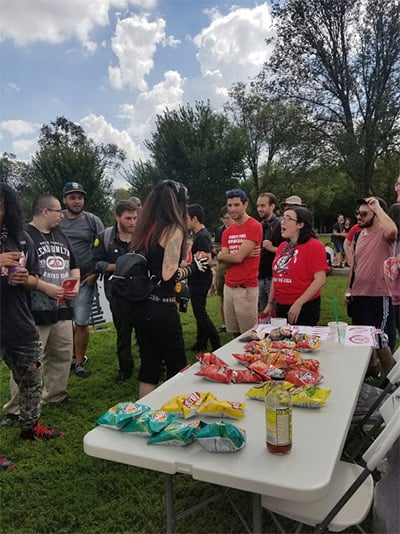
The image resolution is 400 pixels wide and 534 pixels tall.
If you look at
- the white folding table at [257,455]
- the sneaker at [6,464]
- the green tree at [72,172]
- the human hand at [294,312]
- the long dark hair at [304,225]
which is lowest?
the sneaker at [6,464]

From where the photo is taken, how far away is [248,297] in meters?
3.62

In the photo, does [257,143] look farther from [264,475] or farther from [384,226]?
[264,475]

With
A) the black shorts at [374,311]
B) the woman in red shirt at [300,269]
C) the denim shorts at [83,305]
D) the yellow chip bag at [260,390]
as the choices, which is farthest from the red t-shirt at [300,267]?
the denim shorts at [83,305]

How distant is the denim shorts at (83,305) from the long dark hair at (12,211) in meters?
1.63

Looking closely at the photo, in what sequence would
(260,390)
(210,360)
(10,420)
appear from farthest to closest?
(10,420)
(210,360)
(260,390)

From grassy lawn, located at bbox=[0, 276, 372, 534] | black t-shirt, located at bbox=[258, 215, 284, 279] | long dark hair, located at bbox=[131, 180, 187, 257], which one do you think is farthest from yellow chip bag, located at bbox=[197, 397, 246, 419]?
black t-shirt, located at bbox=[258, 215, 284, 279]

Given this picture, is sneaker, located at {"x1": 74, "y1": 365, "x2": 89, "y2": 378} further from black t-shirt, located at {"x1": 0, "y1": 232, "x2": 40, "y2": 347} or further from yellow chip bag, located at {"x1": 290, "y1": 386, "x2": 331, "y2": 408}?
yellow chip bag, located at {"x1": 290, "y1": 386, "x2": 331, "y2": 408}

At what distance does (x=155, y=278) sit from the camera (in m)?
2.29

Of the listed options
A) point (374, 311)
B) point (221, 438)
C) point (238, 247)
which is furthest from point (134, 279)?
point (374, 311)

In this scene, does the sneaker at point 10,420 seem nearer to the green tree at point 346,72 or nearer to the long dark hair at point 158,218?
the long dark hair at point 158,218

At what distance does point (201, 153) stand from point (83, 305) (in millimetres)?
20812

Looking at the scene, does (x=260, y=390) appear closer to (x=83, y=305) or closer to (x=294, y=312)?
(x=294, y=312)

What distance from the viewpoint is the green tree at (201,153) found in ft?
78.0

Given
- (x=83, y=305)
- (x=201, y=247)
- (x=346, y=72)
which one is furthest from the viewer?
(x=346, y=72)
